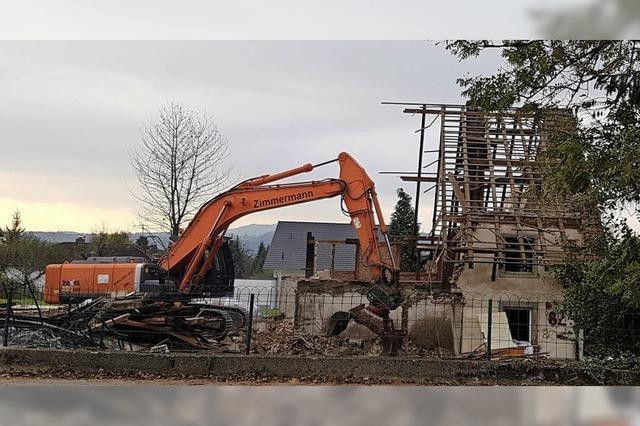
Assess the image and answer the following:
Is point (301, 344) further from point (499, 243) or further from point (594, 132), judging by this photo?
point (594, 132)

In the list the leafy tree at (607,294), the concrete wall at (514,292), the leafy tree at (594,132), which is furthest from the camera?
the concrete wall at (514,292)

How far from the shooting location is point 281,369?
585 cm

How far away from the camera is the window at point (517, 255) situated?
9316 millimetres

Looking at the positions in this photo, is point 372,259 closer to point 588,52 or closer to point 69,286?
point 69,286

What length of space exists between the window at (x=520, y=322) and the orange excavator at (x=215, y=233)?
2.16 metres

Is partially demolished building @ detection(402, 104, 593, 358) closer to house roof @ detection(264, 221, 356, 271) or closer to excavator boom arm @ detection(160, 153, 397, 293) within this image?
excavator boom arm @ detection(160, 153, 397, 293)

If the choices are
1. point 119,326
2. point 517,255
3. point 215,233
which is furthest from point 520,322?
point 119,326

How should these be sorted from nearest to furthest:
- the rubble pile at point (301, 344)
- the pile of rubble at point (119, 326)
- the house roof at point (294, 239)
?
the pile of rubble at point (119, 326) < the rubble pile at point (301, 344) < the house roof at point (294, 239)

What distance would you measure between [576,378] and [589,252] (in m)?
2.46

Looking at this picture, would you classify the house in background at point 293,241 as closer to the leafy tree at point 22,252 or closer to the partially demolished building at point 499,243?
the leafy tree at point 22,252

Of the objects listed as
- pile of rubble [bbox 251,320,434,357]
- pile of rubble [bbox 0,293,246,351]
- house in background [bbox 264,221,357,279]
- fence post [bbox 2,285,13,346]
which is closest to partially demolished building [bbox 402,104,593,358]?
pile of rubble [bbox 251,320,434,357]

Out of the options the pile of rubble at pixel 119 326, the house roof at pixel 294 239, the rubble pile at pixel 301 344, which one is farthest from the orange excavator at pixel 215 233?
the house roof at pixel 294 239

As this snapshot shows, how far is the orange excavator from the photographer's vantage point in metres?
8.78

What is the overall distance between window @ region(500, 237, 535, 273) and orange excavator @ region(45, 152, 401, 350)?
2010 mm
